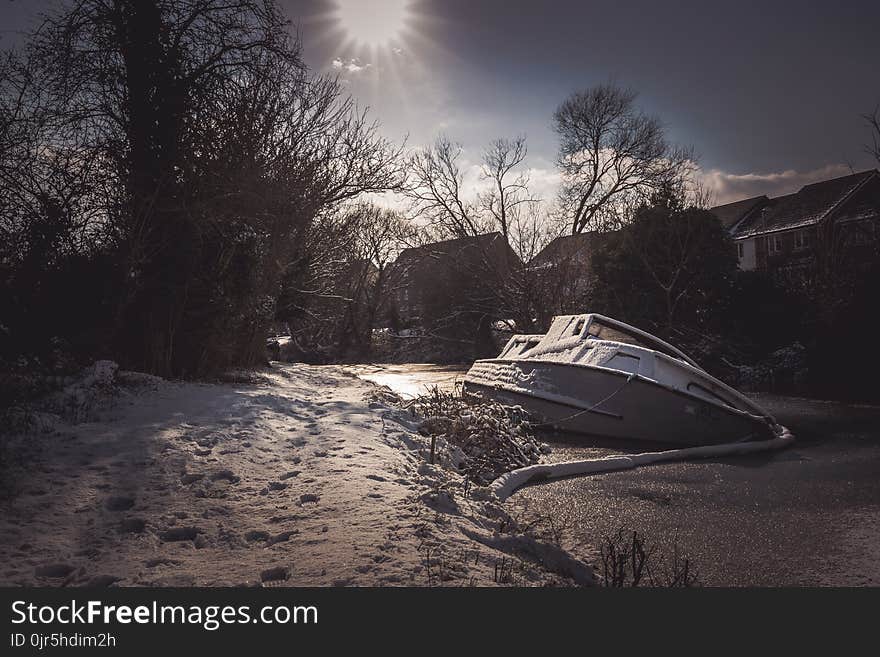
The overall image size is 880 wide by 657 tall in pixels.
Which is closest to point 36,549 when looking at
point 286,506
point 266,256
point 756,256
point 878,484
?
point 286,506

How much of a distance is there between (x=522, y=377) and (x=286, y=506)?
250 inches

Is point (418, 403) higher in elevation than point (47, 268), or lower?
lower

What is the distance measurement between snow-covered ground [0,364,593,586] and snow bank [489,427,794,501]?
27.6 inches

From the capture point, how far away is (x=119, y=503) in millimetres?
3543

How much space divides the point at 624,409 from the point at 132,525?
657 centimetres

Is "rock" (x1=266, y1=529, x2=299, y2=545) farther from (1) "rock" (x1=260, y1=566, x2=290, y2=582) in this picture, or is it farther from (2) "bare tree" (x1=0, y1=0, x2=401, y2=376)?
(2) "bare tree" (x1=0, y1=0, x2=401, y2=376)

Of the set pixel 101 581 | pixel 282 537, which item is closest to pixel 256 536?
pixel 282 537

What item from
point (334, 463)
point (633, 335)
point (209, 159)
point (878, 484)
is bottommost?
point (878, 484)

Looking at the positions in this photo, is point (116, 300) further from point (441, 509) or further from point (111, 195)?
point (441, 509)

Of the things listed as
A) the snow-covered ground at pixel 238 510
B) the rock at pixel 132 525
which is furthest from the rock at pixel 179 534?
the rock at pixel 132 525

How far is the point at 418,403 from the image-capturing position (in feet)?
28.9

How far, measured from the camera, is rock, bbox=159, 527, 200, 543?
317cm

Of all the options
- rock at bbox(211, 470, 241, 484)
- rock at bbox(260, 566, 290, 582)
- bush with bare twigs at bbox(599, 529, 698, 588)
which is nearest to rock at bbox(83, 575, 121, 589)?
rock at bbox(260, 566, 290, 582)

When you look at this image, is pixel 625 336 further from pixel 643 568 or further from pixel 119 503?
pixel 119 503
